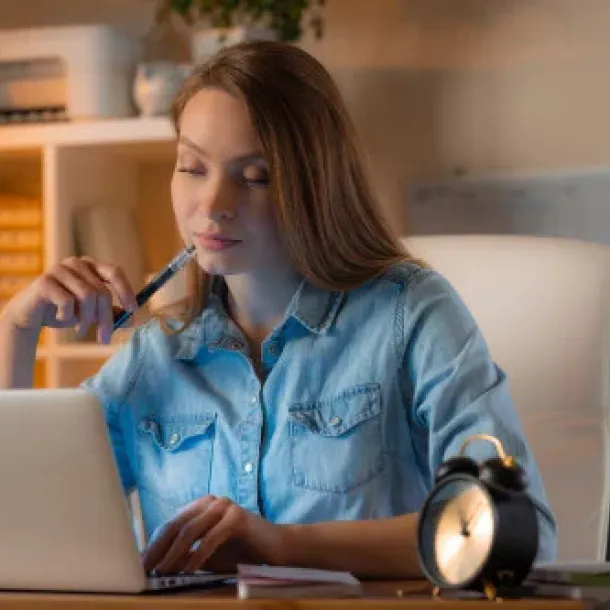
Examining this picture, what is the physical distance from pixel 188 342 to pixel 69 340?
3.68 ft

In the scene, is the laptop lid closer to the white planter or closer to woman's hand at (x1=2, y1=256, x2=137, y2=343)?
woman's hand at (x1=2, y1=256, x2=137, y2=343)

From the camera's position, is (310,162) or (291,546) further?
(310,162)

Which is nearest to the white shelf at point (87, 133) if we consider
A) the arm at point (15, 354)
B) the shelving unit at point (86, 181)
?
the shelving unit at point (86, 181)

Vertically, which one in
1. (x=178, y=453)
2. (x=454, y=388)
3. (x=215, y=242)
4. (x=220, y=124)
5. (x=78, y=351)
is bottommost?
(x=78, y=351)

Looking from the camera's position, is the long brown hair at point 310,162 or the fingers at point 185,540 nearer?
the fingers at point 185,540

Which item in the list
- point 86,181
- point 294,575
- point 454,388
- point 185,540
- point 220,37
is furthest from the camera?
point 86,181

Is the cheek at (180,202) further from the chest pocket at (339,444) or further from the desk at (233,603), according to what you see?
the desk at (233,603)

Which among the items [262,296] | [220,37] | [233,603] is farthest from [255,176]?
[220,37]

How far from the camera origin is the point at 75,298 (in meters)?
1.53

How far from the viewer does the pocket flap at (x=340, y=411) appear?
1433mm

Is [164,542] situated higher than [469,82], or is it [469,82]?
[469,82]

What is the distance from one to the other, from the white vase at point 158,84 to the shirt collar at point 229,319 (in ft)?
3.34

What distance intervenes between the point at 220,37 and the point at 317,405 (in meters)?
1.21

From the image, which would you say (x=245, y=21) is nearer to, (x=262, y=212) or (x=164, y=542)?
(x=262, y=212)
